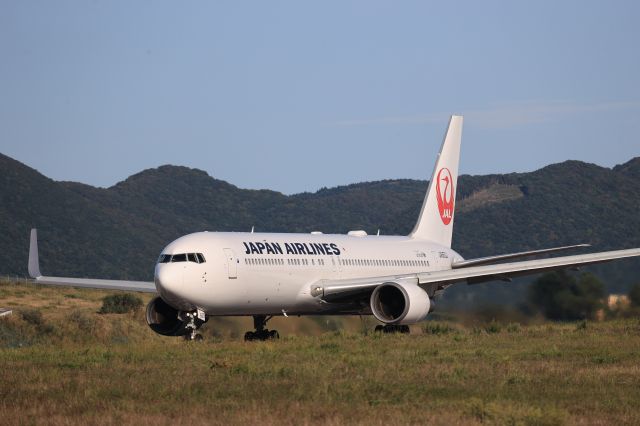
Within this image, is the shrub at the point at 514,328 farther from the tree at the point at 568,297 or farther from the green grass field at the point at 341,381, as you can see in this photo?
the green grass field at the point at 341,381

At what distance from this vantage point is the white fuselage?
2955 cm

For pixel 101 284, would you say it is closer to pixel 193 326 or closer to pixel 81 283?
pixel 81 283

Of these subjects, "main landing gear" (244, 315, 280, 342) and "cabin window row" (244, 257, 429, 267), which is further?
"main landing gear" (244, 315, 280, 342)

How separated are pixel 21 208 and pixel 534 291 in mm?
96126

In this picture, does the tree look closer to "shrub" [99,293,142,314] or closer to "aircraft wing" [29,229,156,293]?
"aircraft wing" [29,229,156,293]

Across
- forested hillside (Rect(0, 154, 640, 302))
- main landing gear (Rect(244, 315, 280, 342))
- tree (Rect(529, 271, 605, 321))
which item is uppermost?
forested hillside (Rect(0, 154, 640, 302))

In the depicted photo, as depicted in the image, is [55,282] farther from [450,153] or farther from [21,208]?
[21,208]

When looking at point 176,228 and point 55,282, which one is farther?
point 176,228

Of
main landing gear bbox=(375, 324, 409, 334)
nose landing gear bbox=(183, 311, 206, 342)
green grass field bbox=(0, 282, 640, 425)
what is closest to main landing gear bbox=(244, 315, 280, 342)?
main landing gear bbox=(375, 324, 409, 334)

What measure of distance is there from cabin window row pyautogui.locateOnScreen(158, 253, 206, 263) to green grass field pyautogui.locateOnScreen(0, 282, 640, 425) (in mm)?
2356

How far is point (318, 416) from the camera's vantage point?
580 inches

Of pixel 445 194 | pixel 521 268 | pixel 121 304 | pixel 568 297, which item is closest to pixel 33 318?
pixel 121 304

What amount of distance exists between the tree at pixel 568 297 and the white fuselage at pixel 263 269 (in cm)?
483

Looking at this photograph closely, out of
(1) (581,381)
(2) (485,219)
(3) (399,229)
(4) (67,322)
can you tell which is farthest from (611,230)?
(1) (581,381)
